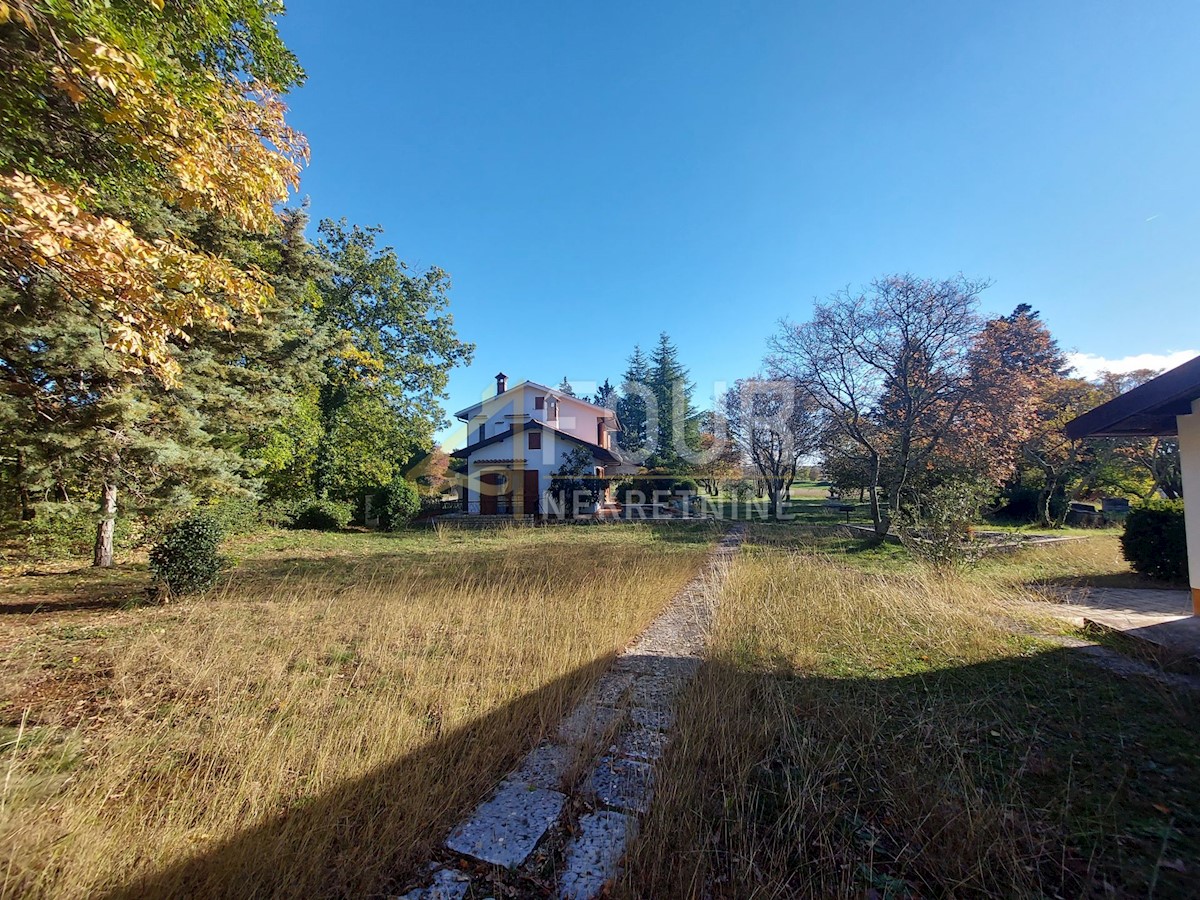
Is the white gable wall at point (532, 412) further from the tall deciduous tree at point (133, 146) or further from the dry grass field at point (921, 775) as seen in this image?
the dry grass field at point (921, 775)

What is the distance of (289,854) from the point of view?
1.99 meters

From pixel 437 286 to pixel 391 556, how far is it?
52.3ft

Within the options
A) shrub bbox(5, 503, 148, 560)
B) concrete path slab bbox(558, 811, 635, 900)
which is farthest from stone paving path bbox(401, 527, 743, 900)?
shrub bbox(5, 503, 148, 560)

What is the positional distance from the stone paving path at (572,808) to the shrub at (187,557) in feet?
20.5

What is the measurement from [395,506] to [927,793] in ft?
58.2

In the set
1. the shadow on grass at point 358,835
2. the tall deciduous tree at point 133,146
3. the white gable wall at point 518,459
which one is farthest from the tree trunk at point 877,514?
the tall deciduous tree at point 133,146

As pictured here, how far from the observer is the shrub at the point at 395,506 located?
17.1 meters

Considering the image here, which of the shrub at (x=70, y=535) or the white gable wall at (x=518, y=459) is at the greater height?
the white gable wall at (x=518, y=459)

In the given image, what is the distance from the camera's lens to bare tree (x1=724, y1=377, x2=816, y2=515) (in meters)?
21.8

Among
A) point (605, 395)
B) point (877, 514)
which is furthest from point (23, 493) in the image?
point (605, 395)

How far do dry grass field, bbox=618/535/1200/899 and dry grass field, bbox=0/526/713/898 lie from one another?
51.8 inches

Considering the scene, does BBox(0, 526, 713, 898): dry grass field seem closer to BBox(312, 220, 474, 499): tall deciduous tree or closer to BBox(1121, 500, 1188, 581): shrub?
BBox(1121, 500, 1188, 581): shrub

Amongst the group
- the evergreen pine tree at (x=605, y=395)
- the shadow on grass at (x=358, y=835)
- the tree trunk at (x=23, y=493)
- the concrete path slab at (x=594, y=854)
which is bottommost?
the concrete path slab at (x=594, y=854)

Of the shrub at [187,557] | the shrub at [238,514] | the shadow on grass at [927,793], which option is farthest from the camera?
the shrub at [238,514]
